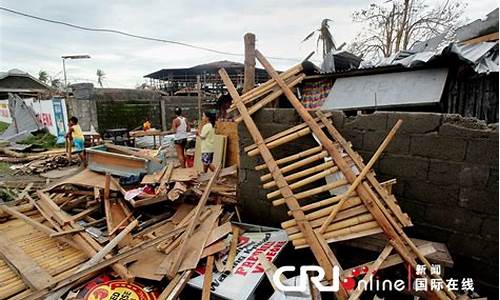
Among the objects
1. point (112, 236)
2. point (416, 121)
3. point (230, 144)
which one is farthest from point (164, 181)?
point (416, 121)

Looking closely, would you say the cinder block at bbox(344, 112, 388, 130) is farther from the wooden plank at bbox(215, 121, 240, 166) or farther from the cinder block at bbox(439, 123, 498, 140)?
the wooden plank at bbox(215, 121, 240, 166)

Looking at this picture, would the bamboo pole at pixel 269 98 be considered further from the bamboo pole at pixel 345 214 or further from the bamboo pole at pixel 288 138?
the bamboo pole at pixel 345 214

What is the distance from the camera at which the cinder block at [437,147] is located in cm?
274

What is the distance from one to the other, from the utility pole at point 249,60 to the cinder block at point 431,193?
2.33 metres

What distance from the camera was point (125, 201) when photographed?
4555mm

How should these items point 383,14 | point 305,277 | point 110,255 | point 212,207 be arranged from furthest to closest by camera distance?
1. point 383,14
2. point 212,207
3. point 110,255
4. point 305,277

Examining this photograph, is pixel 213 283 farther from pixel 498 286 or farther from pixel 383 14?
pixel 383 14

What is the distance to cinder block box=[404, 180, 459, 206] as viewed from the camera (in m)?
2.85

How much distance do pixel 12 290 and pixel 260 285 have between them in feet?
8.41

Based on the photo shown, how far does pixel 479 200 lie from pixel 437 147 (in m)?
0.61

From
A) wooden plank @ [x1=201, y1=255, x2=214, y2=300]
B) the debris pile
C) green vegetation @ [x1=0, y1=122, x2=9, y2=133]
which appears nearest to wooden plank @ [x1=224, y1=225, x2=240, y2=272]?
the debris pile

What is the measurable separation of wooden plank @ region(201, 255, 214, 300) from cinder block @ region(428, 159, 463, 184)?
2464 millimetres

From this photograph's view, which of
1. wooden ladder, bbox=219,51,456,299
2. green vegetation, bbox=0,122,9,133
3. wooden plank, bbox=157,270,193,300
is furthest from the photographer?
green vegetation, bbox=0,122,9,133

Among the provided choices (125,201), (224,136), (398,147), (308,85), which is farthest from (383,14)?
(125,201)
